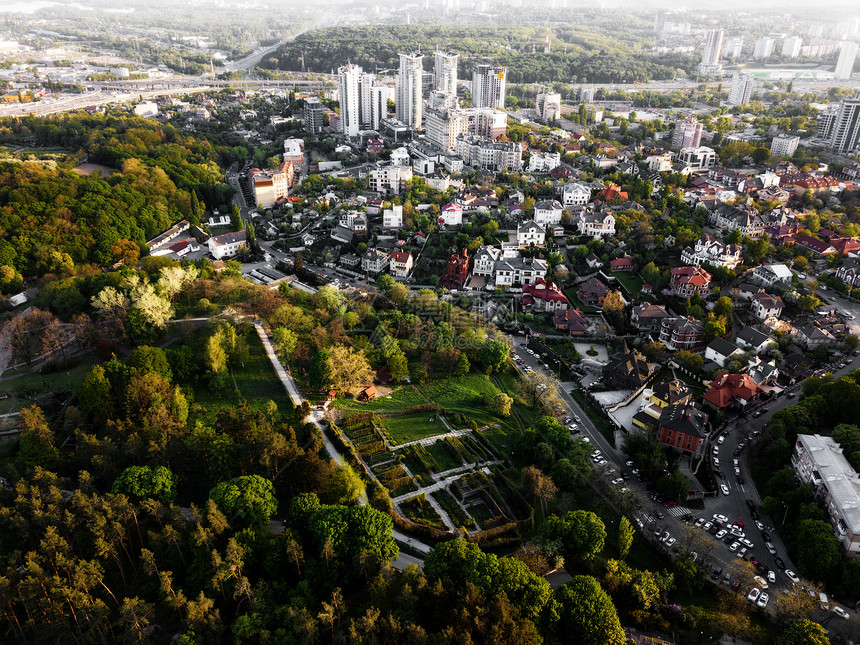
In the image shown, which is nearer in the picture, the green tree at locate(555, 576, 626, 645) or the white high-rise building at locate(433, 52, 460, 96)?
the green tree at locate(555, 576, 626, 645)

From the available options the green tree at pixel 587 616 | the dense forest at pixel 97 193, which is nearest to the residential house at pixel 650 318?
the green tree at pixel 587 616

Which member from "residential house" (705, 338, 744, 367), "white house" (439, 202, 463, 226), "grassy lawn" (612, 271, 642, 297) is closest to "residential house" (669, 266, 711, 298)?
"grassy lawn" (612, 271, 642, 297)

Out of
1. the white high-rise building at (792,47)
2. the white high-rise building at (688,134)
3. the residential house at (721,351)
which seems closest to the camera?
the residential house at (721,351)

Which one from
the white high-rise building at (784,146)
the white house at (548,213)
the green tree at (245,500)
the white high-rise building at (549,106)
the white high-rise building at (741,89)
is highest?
the white high-rise building at (741,89)

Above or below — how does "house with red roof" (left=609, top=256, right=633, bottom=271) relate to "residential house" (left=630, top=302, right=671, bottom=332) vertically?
above

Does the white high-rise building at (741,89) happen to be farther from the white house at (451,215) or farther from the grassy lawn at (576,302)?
the grassy lawn at (576,302)

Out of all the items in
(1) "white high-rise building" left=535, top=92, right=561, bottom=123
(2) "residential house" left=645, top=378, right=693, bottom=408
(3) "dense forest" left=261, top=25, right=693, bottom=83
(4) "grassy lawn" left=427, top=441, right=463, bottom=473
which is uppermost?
(3) "dense forest" left=261, top=25, right=693, bottom=83

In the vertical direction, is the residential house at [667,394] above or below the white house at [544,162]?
below

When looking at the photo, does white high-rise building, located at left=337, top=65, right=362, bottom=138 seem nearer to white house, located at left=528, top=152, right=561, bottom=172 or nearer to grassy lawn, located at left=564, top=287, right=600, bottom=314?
white house, located at left=528, top=152, right=561, bottom=172
